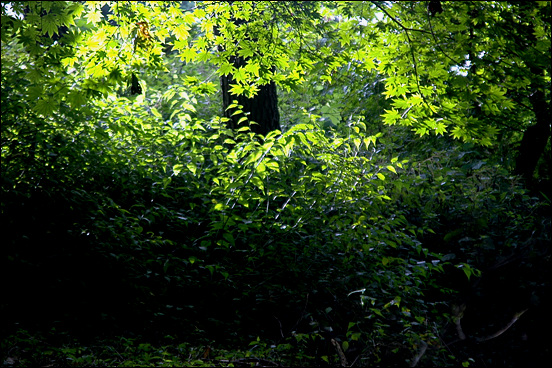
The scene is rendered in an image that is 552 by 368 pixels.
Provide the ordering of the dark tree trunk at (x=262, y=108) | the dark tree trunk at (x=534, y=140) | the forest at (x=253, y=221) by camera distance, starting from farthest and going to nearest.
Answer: the dark tree trunk at (x=262, y=108) < the dark tree trunk at (x=534, y=140) < the forest at (x=253, y=221)

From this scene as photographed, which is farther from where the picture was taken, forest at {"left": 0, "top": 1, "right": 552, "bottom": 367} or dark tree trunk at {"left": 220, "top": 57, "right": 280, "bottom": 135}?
dark tree trunk at {"left": 220, "top": 57, "right": 280, "bottom": 135}

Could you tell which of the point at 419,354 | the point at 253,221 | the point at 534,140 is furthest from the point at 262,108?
the point at 419,354

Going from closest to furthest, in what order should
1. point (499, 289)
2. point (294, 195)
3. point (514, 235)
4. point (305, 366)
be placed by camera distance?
point (305, 366) < point (294, 195) < point (499, 289) < point (514, 235)

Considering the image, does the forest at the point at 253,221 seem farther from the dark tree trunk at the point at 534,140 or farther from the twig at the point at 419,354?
the dark tree trunk at the point at 534,140

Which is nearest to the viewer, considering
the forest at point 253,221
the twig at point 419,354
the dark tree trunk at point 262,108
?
the twig at point 419,354

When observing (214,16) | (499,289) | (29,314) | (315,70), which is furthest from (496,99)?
(29,314)

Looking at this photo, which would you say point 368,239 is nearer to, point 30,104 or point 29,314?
point 29,314

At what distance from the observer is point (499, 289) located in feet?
17.6

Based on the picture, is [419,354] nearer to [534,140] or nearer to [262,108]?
[262,108]

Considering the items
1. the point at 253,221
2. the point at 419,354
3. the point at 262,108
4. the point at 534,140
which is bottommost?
the point at 419,354

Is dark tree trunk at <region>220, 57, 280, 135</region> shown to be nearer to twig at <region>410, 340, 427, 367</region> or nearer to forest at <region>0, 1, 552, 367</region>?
forest at <region>0, 1, 552, 367</region>

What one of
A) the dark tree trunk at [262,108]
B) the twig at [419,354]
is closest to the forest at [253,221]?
the twig at [419,354]

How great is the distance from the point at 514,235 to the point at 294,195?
297 cm

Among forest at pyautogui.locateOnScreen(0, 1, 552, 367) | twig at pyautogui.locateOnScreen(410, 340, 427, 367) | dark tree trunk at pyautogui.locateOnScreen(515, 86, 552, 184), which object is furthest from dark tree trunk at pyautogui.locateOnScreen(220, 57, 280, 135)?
twig at pyautogui.locateOnScreen(410, 340, 427, 367)
